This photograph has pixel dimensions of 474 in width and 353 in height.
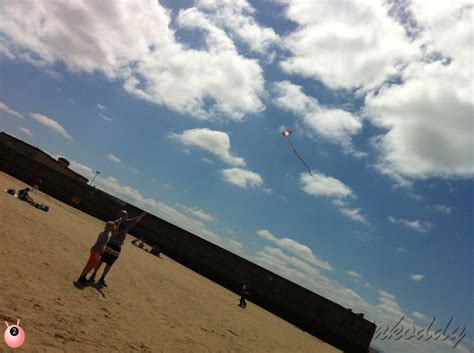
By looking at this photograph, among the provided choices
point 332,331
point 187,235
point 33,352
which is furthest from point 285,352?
point 187,235

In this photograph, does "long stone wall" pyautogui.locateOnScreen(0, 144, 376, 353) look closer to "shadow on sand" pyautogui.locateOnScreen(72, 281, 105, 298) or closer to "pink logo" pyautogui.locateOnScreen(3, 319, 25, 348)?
"shadow on sand" pyautogui.locateOnScreen(72, 281, 105, 298)

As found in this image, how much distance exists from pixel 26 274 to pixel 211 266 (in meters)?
25.4

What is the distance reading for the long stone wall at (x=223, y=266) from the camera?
2638cm

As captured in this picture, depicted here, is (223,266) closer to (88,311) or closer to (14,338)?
(88,311)

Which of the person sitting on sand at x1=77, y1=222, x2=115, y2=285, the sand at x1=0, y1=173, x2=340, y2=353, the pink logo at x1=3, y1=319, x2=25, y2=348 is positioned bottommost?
the sand at x1=0, y1=173, x2=340, y2=353

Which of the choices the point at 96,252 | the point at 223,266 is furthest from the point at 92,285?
the point at 223,266

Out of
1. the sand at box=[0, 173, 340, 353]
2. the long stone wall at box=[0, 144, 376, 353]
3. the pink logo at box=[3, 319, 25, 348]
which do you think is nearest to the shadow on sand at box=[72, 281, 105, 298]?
the sand at box=[0, 173, 340, 353]

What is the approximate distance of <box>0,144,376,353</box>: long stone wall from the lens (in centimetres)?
2638

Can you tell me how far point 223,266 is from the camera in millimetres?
32188

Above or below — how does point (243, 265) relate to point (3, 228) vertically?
above

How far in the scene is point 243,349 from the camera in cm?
1033

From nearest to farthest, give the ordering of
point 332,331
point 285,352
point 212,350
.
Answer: point 212,350 < point 285,352 < point 332,331

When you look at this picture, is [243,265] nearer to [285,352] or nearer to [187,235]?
[187,235]

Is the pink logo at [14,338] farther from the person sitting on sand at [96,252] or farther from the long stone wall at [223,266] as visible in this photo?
the long stone wall at [223,266]
